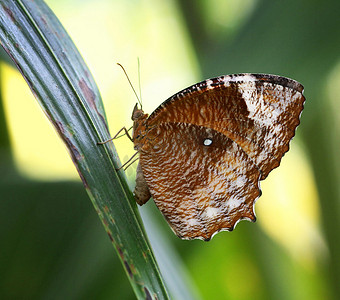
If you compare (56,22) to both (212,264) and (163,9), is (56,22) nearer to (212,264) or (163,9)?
(212,264)

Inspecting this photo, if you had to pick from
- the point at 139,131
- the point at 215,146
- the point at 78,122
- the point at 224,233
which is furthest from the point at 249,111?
the point at 224,233

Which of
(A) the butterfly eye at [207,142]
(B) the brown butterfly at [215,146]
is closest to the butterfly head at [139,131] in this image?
(B) the brown butterfly at [215,146]

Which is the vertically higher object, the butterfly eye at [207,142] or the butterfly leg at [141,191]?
the butterfly eye at [207,142]

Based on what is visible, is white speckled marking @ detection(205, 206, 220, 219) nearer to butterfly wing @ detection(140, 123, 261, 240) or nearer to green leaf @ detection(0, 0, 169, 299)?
butterfly wing @ detection(140, 123, 261, 240)

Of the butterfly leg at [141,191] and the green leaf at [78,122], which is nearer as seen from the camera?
the green leaf at [78,122]

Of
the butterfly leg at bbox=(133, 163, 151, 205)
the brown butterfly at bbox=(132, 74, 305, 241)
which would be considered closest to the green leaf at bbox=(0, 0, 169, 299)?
the butterfly leg at bbox=(133, 163, 151, 205)

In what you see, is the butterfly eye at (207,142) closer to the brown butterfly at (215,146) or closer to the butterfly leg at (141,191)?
the brown butterfly at (215,146)

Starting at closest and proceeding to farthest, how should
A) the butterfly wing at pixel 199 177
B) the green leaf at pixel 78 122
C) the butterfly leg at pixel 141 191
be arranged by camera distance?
the green leaf at pixel 78 122 < the butterfly leg at pixel 141 191 < the butterfly wing at pixel 199 177

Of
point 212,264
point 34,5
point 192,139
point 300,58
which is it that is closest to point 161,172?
point 192,139
